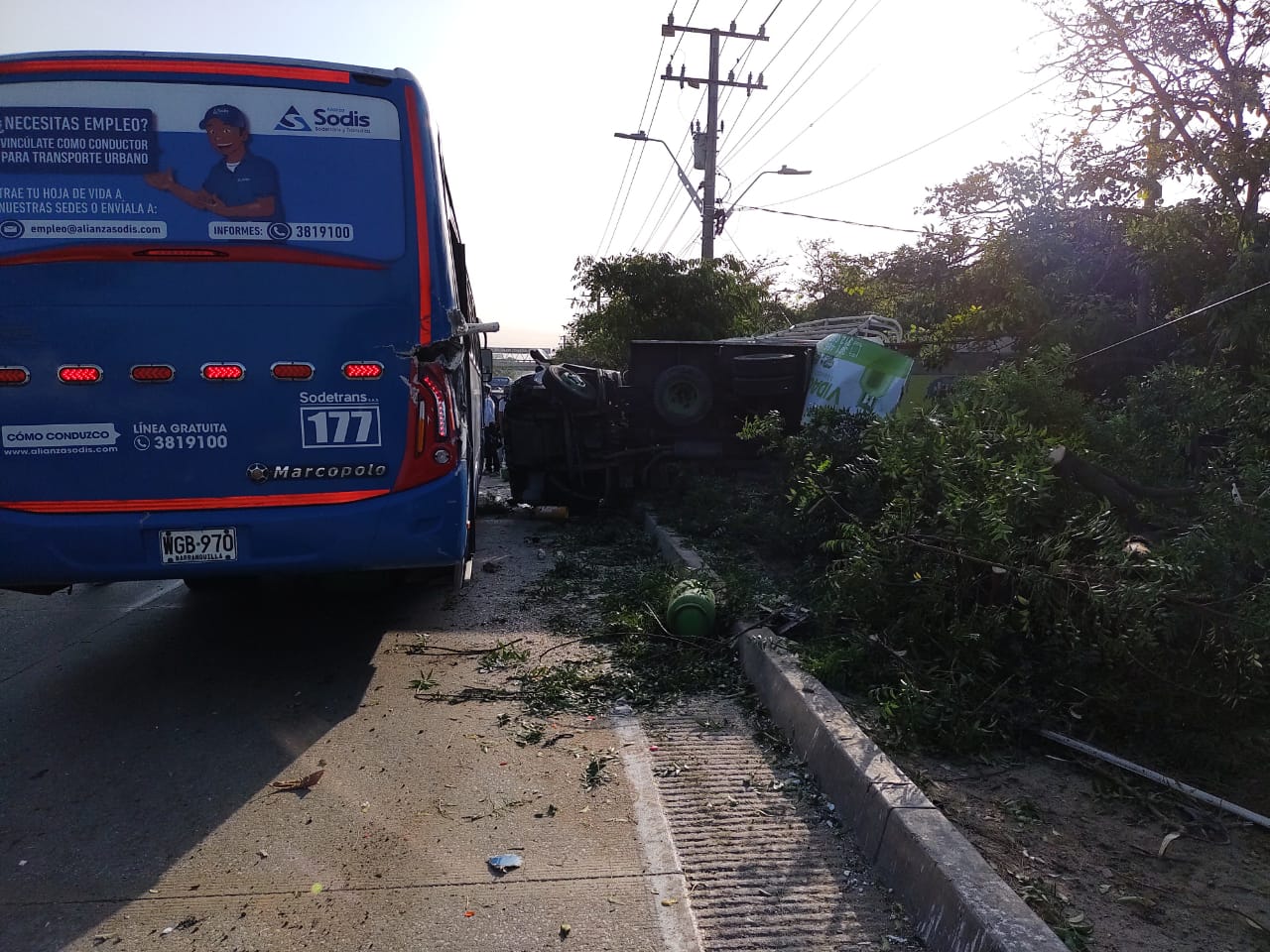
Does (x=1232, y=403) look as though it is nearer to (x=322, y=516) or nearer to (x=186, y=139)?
(x=322, y=516)

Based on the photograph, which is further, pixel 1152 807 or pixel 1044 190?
pixel 1044 190

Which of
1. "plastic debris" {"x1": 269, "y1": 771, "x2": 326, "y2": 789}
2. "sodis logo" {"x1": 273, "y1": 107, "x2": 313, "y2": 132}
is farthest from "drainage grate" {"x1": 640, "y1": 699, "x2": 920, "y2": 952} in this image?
"sodis logo" {"x1": 273, "y1": 107, "x2": 313, "y2": 132}

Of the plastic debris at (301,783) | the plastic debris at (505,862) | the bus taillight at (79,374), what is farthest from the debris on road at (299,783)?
the bus taillight at (79,374)

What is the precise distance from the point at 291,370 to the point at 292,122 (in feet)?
4.04

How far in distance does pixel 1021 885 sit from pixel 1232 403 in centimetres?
381

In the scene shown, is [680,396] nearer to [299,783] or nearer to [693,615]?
[693,615]

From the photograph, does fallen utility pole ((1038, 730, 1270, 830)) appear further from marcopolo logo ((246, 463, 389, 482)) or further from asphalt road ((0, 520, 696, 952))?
marcopolo logo ((246, 463, 389, 482))

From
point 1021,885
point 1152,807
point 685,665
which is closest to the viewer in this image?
point 1021,885

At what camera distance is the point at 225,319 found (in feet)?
14.3

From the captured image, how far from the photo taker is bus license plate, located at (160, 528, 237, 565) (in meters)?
4.36

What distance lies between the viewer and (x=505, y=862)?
3248mm

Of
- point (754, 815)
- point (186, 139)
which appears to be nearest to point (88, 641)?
point (186, 139)

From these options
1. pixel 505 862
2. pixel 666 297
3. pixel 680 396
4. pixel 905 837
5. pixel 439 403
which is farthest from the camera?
pixel 666 297

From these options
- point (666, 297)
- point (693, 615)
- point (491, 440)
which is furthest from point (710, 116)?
point (693, 615)
